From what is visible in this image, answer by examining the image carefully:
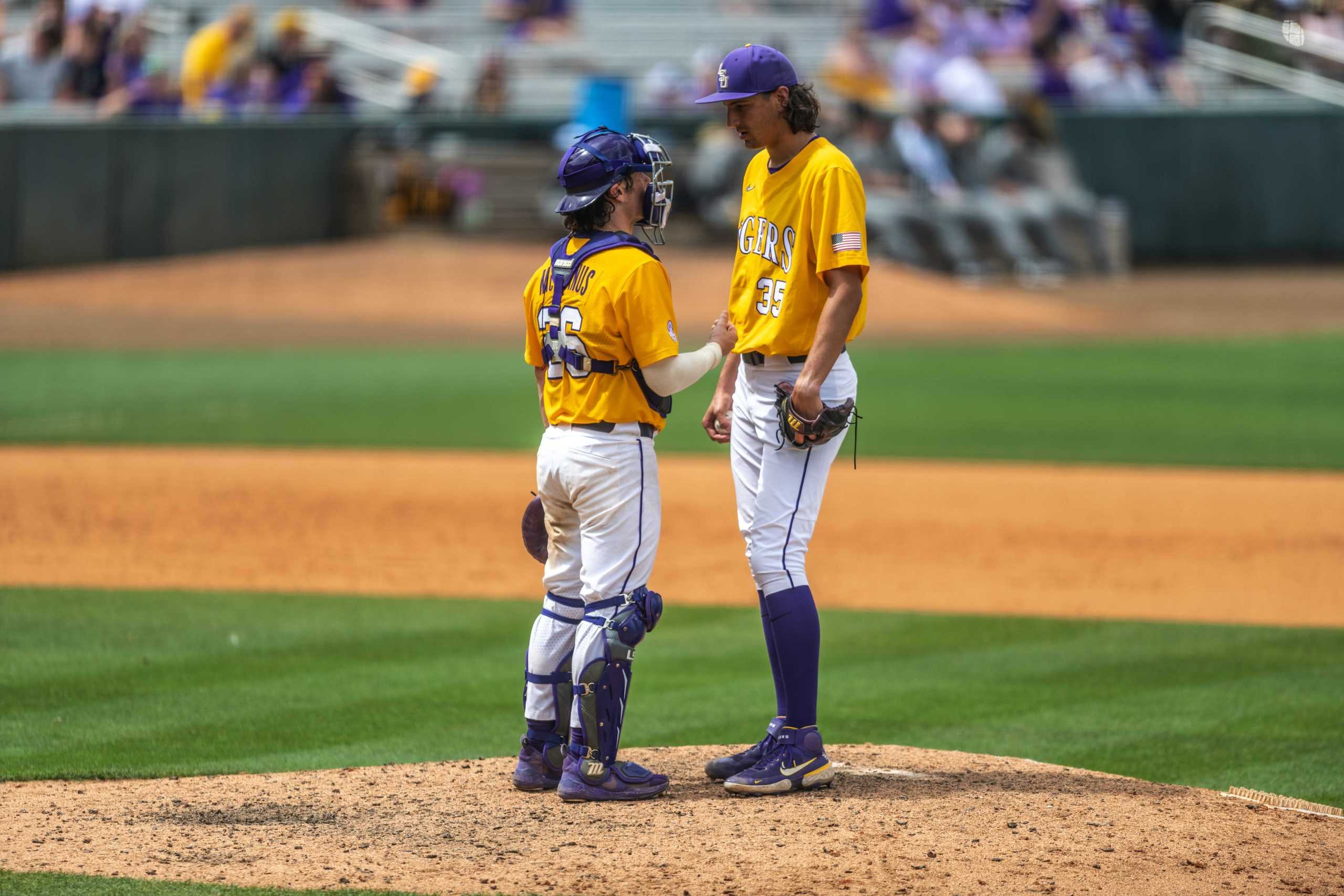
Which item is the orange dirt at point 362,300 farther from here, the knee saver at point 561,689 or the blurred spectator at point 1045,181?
the knee saver at point 561,689

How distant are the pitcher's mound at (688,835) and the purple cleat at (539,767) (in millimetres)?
56

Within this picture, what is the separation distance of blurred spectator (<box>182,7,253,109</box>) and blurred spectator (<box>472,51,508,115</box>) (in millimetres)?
3347

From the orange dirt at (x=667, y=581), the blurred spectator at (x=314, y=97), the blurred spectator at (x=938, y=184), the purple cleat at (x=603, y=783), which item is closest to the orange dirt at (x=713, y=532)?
the orange dirt at (x=667, y=581)

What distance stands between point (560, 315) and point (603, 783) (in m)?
1.33

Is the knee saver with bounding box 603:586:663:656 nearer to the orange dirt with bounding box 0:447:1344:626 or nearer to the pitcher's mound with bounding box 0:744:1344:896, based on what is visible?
the pitcher's mound with bounding box 0:744:1344:896

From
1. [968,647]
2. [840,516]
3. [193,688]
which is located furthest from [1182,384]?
[193,688]

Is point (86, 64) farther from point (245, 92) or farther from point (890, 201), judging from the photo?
point (890, 201)

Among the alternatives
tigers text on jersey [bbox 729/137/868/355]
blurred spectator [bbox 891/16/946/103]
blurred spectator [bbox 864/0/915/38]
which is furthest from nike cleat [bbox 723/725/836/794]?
blurred spectator [bbox 864/0/915/38]

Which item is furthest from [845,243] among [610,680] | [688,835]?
[688,835]

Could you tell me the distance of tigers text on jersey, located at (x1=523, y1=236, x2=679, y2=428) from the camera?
443 cm

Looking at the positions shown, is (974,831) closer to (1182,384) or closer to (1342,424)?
(1342,424)

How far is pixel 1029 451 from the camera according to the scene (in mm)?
12484

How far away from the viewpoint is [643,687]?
6.27 meters

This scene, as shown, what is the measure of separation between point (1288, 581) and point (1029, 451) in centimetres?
428
